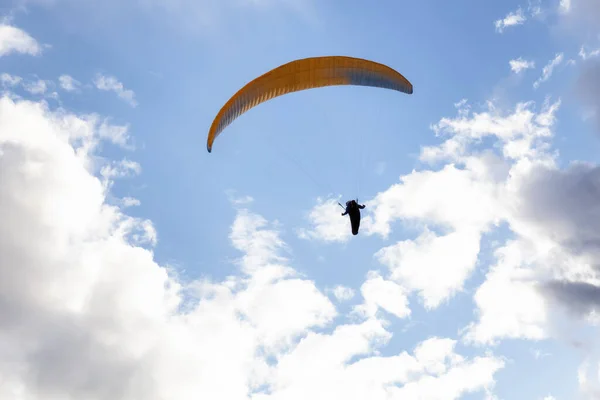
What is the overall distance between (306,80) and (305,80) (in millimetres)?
68

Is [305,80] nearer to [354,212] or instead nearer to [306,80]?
[306,80]

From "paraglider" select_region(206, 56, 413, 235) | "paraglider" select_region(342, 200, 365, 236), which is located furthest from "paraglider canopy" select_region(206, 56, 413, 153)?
"paraglider" select_region(342, 200, 365, 236)

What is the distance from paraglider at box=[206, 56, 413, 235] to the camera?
32750 millimetres

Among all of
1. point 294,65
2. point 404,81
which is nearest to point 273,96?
point 294,65

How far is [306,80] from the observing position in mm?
34531

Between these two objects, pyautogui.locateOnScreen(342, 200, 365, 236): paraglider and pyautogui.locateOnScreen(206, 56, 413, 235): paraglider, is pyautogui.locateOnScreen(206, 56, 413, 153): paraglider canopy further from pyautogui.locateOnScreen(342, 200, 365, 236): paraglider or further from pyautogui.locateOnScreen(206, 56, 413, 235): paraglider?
pyautogui.locateOnScreen(342, 200, 365, 236): paraglider

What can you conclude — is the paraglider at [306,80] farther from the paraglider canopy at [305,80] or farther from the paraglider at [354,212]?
the paraglider at [354,212]

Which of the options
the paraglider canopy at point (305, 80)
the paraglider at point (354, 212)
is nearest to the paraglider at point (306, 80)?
the paraglider canopy at point (305, 80)

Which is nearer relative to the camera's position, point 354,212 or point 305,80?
point 305,80

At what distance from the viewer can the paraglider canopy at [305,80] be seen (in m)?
32.8

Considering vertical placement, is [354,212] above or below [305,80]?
below

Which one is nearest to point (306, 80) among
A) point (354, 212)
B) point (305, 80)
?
point (305, 80)

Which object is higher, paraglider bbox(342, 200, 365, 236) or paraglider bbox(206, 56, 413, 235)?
paraglider bbox(206, 56, 413, 235)

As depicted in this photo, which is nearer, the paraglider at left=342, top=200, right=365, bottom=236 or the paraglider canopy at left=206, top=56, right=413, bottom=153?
the paraglider canopy at left=206, top=56, right=413, bottom=153
